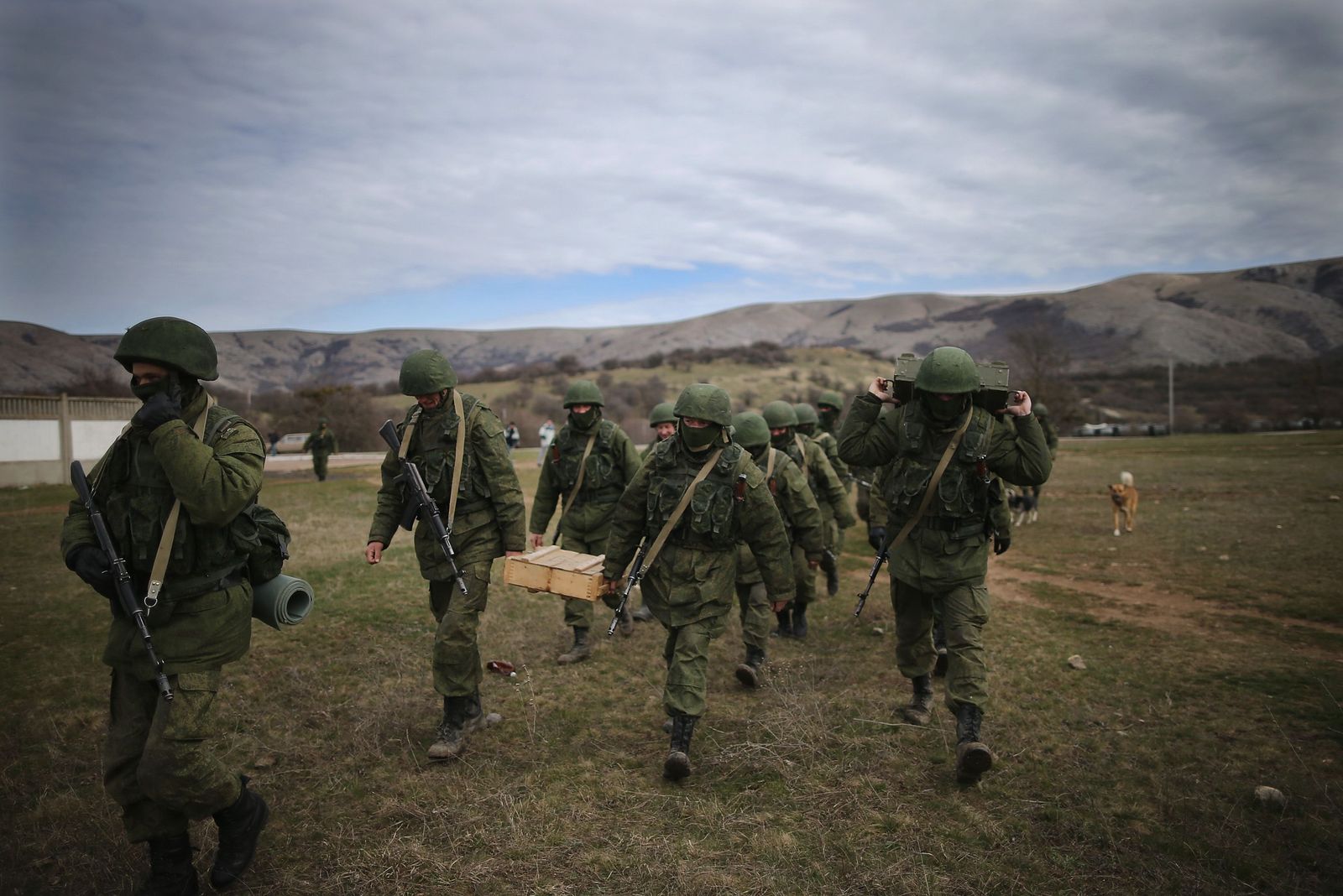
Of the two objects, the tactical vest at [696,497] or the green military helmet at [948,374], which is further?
the tactical vest at [696,497]

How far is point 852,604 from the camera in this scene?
371 inches

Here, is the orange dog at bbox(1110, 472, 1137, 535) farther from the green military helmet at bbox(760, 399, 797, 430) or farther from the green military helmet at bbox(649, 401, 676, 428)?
the green military helmet at bbox(649, 401, 676, 428)

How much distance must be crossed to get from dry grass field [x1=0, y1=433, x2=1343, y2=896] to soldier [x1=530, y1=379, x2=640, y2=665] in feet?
3.82

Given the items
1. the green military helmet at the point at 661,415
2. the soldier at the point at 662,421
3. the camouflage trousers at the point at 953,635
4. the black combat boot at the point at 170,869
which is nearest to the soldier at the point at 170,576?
the black combat boot at the point at 170,869

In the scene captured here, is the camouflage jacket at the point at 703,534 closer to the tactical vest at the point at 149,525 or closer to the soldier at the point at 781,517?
the soldier at the point at 781,517

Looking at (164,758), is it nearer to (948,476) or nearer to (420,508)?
(420,508)

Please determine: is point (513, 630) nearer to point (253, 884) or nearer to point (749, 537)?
point (749, 537)

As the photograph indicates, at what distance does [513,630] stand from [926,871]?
5.30m

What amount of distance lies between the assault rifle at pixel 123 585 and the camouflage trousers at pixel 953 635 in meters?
4.22

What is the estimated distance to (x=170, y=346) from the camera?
11.3ft

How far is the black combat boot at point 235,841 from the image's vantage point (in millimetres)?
3633

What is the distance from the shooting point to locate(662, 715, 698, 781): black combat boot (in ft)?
15.2

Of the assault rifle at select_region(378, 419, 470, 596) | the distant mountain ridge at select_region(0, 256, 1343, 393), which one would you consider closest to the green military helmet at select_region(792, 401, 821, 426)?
the assault rifle at select_region(378, 419, 470, 596)

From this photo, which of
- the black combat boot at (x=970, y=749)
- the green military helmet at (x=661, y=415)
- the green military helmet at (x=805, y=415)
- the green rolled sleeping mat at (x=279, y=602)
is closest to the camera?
the green rolled sleeping mat at (x=279, y=602)
